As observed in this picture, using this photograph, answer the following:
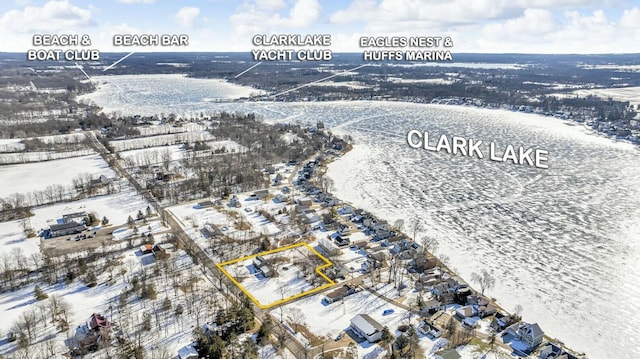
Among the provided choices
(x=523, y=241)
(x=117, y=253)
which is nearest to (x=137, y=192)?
(x=117, y=253)

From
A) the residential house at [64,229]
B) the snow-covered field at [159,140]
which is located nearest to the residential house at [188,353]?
the residential house at [64,229]

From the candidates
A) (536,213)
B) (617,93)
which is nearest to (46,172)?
(536,213)

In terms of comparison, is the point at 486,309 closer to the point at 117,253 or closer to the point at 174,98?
the point at 117,253

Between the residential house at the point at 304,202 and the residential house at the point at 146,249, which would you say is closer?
the residential house at the point at 146,249

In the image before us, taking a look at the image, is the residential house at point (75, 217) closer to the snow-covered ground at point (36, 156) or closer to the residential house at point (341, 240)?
the residential house at point (341, 240)

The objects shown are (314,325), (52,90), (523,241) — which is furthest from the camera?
(52,90)

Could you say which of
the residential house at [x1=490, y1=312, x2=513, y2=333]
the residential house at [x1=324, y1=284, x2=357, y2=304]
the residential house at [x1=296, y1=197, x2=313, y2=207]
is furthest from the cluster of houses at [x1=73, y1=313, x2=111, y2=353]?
the residential house at [x1=296, y1=197, x2=313, y2=207]
